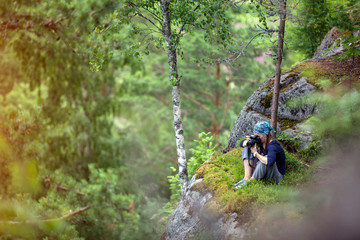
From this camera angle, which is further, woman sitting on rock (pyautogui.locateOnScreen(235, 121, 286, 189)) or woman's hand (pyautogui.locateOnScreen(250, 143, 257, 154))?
woman's hand (pyautogui.locateOnScreen(250, 143, 257, 154))

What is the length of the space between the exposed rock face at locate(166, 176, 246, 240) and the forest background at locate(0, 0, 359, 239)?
8.90ft

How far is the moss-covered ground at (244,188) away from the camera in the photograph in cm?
511

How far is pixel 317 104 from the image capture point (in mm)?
6820

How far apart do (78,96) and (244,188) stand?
8939 millimetres

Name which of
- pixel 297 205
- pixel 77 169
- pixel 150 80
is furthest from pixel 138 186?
pixel 297 205

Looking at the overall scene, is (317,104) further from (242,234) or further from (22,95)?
(22,95)

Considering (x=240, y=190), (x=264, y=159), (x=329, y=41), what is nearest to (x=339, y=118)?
(x=264, y=159)

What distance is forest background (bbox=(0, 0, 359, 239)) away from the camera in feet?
26.1

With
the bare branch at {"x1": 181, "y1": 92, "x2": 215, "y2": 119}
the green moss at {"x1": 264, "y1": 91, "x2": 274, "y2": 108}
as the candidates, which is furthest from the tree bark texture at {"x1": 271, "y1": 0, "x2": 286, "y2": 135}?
the bare branch at {"x1": 181, "y1": 92, "x2": 215, "y2": 119}

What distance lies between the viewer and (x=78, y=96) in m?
12.5

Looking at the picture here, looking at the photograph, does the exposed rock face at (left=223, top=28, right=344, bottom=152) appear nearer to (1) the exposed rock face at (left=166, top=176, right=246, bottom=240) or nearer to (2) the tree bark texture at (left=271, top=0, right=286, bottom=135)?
(2) the tree bark texture at (left=271, top=0, right=286, bottom=135)

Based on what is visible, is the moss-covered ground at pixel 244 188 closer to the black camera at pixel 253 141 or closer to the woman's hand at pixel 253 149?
the woman's hand at pixel 253 149

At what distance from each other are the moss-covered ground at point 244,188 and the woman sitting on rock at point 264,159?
146mm

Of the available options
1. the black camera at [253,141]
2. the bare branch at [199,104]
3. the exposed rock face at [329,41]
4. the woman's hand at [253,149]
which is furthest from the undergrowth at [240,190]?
the bare branch at [199,104]
